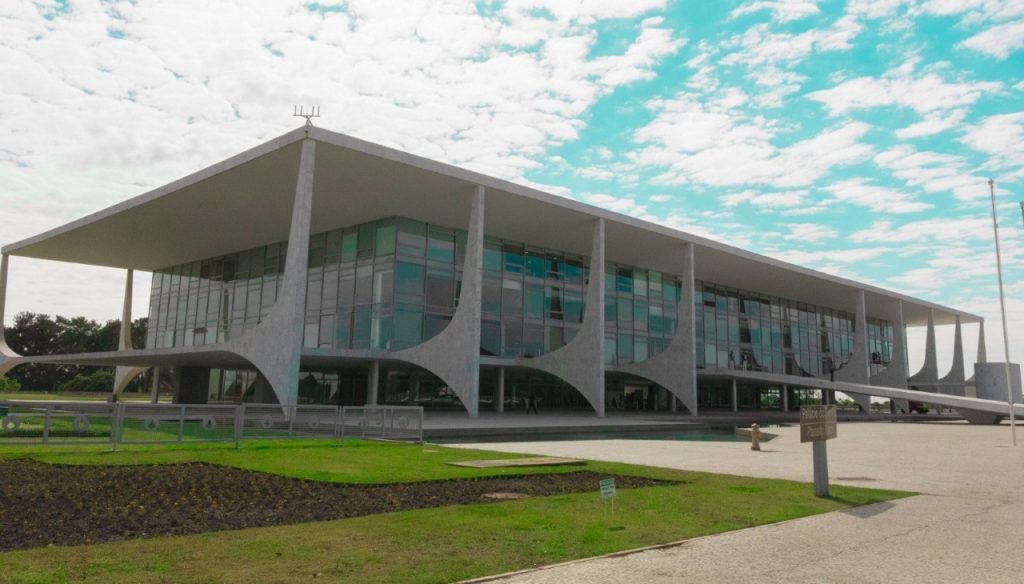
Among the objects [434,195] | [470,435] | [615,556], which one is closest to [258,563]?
[615,556]

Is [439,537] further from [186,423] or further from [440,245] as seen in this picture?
[440,245]

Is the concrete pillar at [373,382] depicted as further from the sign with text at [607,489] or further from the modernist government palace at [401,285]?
the sign with text at [607,489]

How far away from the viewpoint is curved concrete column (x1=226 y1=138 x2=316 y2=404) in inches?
1085

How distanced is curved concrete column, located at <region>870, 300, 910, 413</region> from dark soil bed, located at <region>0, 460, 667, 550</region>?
6538cm

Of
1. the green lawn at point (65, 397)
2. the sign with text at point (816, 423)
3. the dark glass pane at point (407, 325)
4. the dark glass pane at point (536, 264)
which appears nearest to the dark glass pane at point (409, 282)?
the dark glass pane at point (407, 325)

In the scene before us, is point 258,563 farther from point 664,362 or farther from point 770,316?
point 770,316

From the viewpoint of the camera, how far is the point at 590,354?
39.8 metres

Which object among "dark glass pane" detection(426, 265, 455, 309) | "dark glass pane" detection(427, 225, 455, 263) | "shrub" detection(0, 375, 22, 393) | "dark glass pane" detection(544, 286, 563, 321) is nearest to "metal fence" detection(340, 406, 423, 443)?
"dark glass pane" detection(426, 265, 455, 309)

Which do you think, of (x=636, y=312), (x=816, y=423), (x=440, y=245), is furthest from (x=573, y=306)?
(x=816, y=423)

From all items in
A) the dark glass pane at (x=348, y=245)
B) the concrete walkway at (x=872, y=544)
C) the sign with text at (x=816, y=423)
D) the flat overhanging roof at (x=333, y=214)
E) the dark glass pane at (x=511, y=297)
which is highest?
the flat overhanging roof at (x=333, y=214)

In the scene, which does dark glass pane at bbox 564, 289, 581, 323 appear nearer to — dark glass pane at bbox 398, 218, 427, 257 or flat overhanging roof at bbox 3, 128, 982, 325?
flat overhanging roof at bbox 3, 128, 982, 325

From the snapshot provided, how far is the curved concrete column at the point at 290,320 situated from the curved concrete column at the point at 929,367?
6812 centimetres

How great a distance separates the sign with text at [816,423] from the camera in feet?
39.0

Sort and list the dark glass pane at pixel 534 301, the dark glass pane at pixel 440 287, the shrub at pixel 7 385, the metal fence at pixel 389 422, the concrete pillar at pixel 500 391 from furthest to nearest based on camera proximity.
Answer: the shrub at pixel 7 385
the dark glass pane at pixel 534 301
the concrete pillar at pixel 500 391
the dark glass pane at pixel 440 287
the metal fence at pixel 389 422
